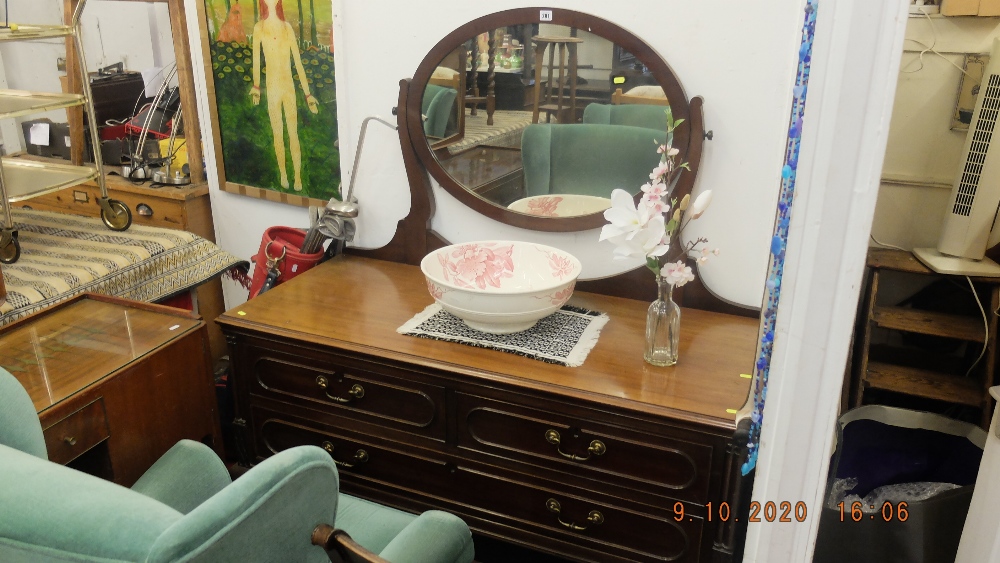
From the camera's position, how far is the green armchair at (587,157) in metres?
1.75

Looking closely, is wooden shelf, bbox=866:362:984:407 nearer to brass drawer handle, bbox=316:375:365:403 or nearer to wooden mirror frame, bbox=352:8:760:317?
wooden mirror frame, bbox=352:8:760:317

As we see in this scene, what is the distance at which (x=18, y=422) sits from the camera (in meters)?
1.04

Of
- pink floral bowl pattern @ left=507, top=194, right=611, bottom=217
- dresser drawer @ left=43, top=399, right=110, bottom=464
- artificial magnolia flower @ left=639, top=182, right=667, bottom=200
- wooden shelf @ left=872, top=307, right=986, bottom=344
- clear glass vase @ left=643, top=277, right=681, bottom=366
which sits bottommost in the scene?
dresser drawer @ left=43, top=399, right=110, bottom=464

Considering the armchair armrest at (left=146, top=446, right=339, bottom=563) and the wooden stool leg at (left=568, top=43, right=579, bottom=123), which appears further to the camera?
the wooden stool leg at (left=568, top=43, right=579, bottom=123)

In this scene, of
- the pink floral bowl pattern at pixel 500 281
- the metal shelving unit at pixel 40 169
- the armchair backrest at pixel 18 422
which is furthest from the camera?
the metal shelving unit at pixel 40 169

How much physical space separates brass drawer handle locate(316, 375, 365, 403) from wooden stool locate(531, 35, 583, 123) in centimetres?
77

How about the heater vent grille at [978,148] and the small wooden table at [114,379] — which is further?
the heater vent grille at [978,148]

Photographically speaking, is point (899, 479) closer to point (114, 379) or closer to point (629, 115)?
point (629, 115)

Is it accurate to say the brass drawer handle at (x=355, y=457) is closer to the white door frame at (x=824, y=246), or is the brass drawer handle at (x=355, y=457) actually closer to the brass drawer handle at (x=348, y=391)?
the brass drawer handle at (x=348, y=391)

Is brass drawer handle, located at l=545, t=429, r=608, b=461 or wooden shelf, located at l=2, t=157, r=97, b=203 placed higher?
wooden shelf, located at l=2, t=157, r=97, b=203

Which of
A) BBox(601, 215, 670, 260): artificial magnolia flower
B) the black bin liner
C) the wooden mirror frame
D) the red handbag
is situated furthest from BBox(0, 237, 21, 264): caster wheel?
the black bin liner

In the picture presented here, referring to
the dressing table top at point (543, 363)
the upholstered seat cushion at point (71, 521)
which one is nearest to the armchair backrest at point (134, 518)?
the upholstered seat cushion at point (71, 521)

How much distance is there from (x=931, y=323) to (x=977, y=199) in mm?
331

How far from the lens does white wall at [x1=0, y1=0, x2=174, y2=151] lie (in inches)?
109
